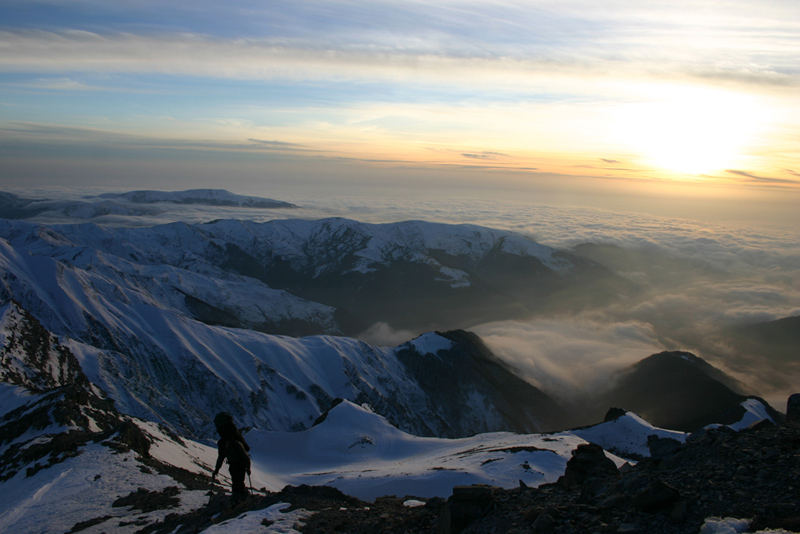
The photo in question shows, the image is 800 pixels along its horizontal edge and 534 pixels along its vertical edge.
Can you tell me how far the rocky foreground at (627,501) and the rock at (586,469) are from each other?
0.04 m

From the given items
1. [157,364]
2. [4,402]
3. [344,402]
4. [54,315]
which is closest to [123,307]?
[54,315]

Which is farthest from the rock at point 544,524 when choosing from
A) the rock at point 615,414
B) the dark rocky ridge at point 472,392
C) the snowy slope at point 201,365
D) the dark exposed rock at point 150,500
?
the dark rocky ridge at point 472,392

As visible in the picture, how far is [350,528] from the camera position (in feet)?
55.4

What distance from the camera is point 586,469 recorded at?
19.0m

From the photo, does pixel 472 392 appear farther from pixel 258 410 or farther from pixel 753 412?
pixel 753 412

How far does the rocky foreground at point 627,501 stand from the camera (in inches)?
479

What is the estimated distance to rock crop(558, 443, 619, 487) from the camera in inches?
723

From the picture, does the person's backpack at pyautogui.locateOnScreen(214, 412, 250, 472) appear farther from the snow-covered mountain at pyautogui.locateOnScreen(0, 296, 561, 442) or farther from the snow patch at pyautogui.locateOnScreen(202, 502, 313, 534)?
the snow-covered mountain at pyautogui.locateOnScreen(0, 296, 561, 442)

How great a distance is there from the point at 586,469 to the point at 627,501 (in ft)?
18.9

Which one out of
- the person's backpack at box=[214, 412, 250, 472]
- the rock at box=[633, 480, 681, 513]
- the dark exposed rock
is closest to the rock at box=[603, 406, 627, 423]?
the dark exposed rock

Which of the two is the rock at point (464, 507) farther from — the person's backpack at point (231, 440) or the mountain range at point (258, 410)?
the person's backpack at point (231, 440)

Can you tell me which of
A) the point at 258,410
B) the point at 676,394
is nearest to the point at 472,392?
the point at 676,394

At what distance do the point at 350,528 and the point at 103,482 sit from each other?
20369 millimetres

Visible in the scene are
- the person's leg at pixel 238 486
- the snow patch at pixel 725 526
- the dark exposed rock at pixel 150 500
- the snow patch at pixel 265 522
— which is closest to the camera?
the snow patch at pixel 725 526
